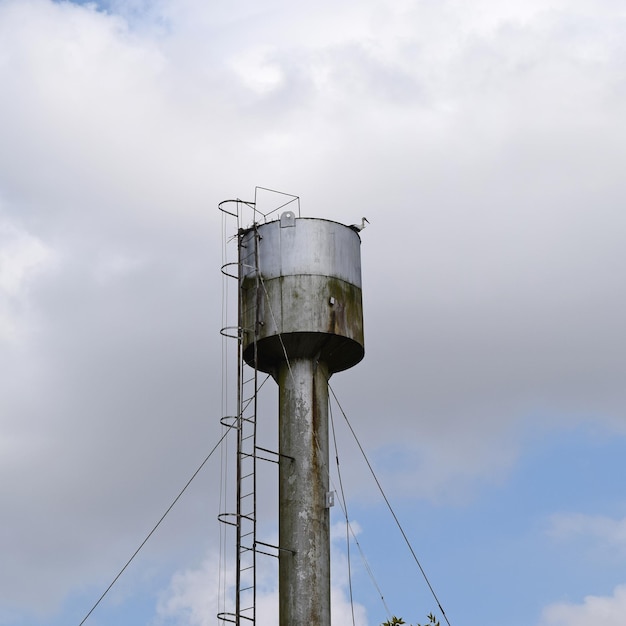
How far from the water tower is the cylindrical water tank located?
3 cm

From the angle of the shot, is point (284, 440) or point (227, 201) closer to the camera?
point (284, 440)

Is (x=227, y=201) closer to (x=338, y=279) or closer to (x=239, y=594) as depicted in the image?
(x=338, y=279)

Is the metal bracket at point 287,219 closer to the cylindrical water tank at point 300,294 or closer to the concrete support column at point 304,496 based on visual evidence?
the cylindrical water tank at point 300,294

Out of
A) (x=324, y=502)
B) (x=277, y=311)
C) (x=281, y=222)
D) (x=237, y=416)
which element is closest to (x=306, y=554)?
(x=324, y=502)

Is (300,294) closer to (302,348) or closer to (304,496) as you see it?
(302,348)

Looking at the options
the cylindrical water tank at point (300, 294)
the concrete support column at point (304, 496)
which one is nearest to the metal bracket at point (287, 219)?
the cylindrical water tank at point (300, 294)

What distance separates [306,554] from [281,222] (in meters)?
9.97

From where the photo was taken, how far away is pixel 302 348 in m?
38.9

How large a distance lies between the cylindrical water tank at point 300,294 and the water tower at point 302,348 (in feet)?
0.10

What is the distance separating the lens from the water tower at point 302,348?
37250 mm

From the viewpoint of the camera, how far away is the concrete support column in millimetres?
36875

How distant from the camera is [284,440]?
38.6m

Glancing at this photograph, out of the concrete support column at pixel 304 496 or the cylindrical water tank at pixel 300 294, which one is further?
the cylindrical water tank at pixel 300 294

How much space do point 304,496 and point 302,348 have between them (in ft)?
14.2
